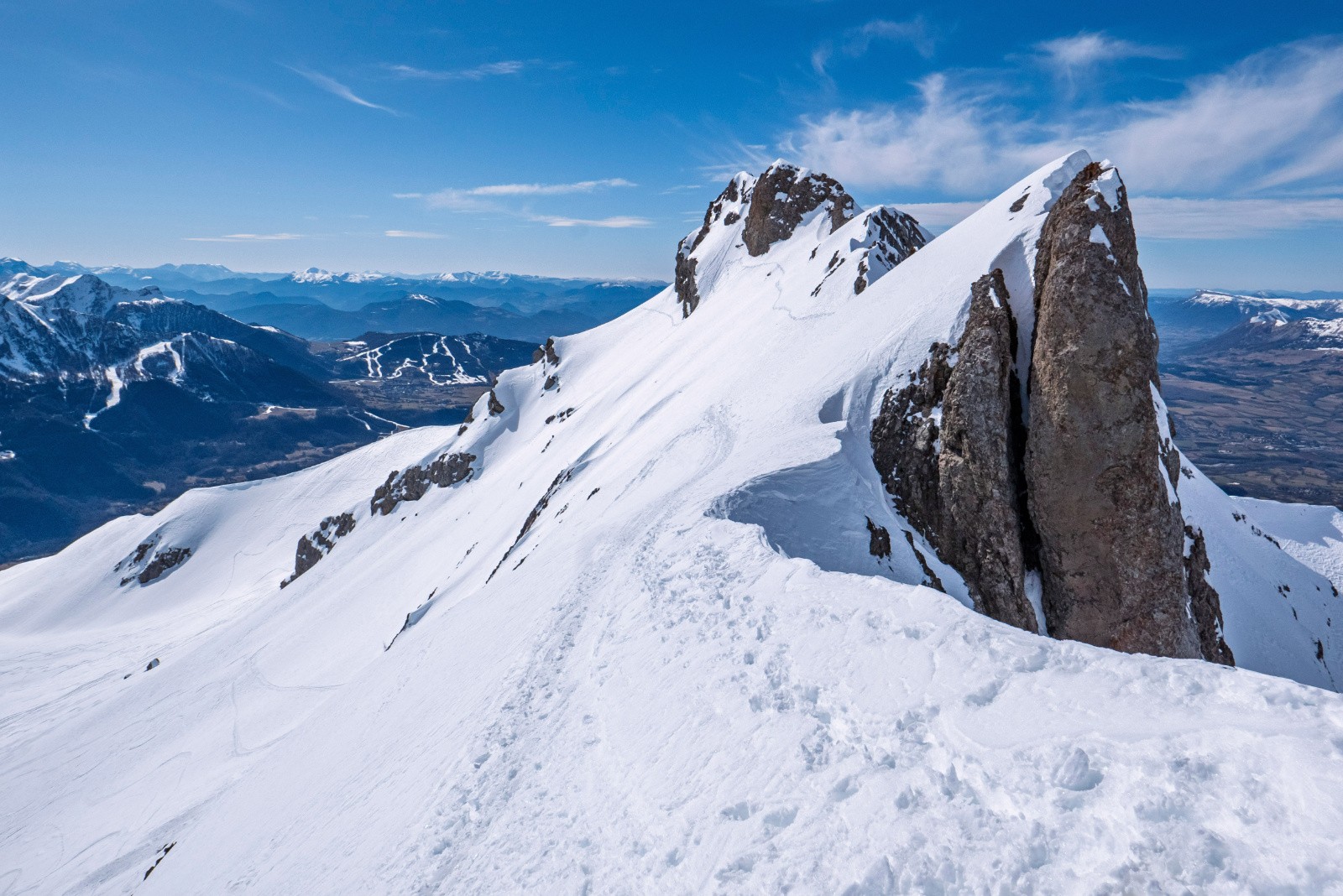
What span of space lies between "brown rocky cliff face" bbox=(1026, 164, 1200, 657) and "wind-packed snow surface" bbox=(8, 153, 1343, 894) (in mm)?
3397

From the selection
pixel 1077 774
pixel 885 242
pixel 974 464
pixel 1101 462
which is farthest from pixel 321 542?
pixel 1077 774

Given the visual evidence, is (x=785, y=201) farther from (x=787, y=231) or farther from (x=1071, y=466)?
(x=1071, y=466)

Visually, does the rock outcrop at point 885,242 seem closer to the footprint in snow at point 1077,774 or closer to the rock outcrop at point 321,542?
the footprint in snow at point 1077,774

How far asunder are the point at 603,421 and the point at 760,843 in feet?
165

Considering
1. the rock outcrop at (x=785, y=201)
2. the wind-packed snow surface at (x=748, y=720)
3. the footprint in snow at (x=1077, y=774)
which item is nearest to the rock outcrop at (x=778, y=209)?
the rock outcrop at (x=785, y=201)

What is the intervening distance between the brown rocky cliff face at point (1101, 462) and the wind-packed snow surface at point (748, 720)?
3.40m

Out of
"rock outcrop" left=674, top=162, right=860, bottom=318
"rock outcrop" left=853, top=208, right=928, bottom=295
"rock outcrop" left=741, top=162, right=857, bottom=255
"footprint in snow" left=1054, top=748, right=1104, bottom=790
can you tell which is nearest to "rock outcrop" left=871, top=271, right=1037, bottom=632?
"footprint in snow" left=1054, top=748, right=1104, bottom=790

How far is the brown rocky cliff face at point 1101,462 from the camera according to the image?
20.6 meters

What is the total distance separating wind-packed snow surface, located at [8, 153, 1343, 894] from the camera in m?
6.67

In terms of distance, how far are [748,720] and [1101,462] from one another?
61.3ft

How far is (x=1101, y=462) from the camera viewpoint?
68.4 feet

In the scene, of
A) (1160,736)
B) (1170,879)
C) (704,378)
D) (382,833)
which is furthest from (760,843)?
(704,378)

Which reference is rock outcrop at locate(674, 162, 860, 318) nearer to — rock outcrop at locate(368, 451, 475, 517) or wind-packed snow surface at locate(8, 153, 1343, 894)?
wind-packed snow surface at locate(8, 153, 1343, 894)

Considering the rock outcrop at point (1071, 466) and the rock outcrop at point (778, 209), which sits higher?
the rock outcrop at point (778, 209)
